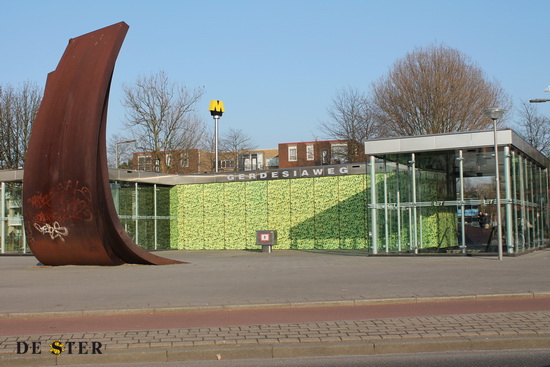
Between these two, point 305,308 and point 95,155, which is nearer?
point 305,308

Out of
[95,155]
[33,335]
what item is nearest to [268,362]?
[33,335]

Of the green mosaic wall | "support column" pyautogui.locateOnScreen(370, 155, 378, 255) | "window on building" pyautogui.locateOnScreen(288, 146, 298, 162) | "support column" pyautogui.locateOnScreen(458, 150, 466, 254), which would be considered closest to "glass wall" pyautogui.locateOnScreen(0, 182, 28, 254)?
the green mosaic wall

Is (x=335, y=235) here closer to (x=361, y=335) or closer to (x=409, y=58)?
(x=409, y=58)

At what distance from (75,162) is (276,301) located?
32.9ft

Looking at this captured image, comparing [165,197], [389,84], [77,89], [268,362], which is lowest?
[268,362]

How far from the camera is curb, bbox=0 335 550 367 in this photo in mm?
7648

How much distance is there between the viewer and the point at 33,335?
347 inches

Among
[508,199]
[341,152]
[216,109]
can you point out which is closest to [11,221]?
[216,109]

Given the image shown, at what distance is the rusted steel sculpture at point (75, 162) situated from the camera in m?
19.2

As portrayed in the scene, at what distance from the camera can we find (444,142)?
938 inches

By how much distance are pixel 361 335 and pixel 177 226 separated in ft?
94.1

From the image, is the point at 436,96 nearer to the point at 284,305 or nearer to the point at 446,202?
the point at 446,202

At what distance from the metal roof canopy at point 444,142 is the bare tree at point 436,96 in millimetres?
16176

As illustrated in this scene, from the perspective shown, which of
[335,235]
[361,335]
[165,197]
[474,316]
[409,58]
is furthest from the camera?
[409,58]
